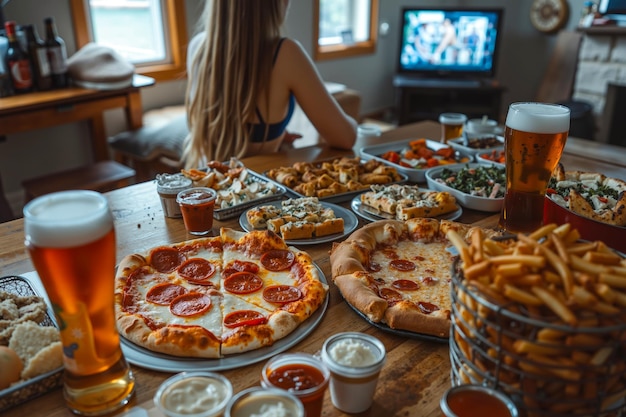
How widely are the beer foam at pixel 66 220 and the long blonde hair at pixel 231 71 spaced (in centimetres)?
159

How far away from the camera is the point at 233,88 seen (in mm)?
2438

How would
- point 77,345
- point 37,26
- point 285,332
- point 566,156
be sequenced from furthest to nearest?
point 37,26 < point 566,156 < point 285,332 < point 77,345

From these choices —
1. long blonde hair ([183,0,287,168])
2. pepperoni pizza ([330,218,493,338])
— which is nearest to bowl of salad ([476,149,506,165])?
pepperoni pizza ([330,218,493,338])

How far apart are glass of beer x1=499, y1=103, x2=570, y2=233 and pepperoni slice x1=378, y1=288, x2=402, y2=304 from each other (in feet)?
1.62

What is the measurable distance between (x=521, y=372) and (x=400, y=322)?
38 cm

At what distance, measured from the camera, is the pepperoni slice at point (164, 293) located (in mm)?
1254

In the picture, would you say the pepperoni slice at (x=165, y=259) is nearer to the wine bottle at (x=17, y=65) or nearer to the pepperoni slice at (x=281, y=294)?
the pepperoni slice at (x=281, y=294)

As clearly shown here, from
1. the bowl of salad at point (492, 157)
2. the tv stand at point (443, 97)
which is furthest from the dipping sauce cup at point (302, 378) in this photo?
the tv stand at point (443, 97)

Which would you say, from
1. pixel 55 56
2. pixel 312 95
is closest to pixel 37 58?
pixel 55 56

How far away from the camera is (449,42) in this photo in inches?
252

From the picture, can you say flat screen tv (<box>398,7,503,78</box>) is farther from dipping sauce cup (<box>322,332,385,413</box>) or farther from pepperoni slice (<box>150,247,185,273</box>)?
dipping sauce cup (<box>322,332,385,413</box>)

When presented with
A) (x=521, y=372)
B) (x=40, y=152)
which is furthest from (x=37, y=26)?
(x=521, y=372)

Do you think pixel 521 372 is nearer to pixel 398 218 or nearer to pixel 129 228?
pixel 398 218

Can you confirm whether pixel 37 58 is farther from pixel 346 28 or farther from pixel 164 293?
pixel 346 28
